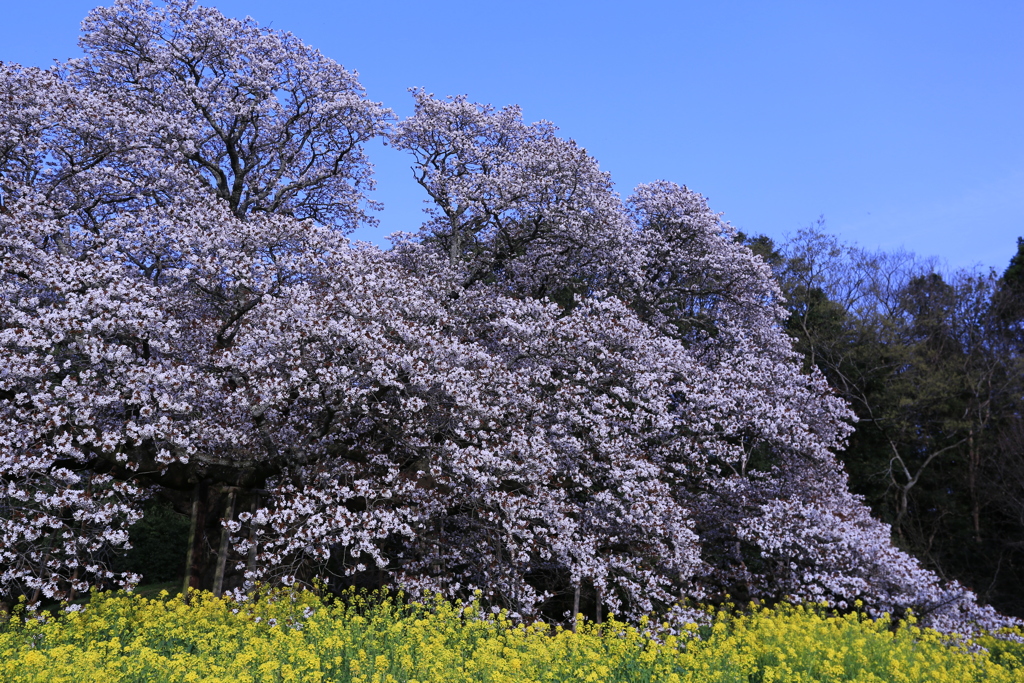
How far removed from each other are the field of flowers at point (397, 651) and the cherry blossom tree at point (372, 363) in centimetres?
134

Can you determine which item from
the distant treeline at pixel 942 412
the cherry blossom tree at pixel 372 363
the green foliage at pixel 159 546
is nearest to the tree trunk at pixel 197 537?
the cherry blossom tree at pixel 372 363

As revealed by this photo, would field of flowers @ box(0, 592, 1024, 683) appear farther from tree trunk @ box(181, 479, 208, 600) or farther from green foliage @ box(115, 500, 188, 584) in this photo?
green foliage @ box(115, 500, 188, 584)

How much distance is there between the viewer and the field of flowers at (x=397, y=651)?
9.03 meters

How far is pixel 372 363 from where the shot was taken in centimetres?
1436

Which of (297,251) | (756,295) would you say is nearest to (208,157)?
(297,251)

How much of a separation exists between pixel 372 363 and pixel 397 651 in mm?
5998

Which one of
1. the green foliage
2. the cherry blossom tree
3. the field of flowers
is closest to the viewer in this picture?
the field of flowers

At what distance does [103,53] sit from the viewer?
24.9 meters

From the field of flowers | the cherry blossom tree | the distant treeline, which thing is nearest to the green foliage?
the cherry blossom tree

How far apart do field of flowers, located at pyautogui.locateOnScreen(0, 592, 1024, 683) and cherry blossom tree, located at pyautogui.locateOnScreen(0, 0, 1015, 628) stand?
1.34 m

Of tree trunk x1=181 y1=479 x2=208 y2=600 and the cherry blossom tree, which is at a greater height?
the cherry blossom tree

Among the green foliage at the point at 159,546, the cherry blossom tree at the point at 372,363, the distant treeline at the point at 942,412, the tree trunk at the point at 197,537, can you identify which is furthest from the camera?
the distant treeline at the point at 942,412

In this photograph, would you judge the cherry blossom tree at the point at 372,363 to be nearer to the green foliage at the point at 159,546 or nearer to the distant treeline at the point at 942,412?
the green foliage at the point at 159,546

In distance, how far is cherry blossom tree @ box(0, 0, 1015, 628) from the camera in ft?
45.7
